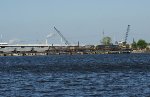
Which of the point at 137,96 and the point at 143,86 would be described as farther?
the point at 143,86

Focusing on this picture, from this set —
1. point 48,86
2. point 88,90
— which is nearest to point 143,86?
point 88,90

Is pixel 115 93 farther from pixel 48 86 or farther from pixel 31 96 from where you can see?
pixel 48 86

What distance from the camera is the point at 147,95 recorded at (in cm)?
4888

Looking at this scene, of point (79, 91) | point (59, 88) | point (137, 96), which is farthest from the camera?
point (59, 88)

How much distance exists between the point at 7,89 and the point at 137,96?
16.6 meters

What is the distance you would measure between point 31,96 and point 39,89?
6821mm

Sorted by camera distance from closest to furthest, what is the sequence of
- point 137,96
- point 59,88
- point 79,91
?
1. point 137,96
2. point 79,91
3. point 59,88

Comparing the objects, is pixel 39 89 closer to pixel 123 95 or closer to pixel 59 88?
pixel 59 88

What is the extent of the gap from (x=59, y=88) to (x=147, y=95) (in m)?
12.6

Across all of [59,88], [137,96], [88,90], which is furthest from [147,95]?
[59,88]

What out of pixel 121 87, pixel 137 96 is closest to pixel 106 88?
pixel 121 87

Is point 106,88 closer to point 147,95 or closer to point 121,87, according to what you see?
point 121,87

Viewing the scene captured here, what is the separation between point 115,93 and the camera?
169 ft

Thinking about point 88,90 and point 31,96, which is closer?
point 31,96
